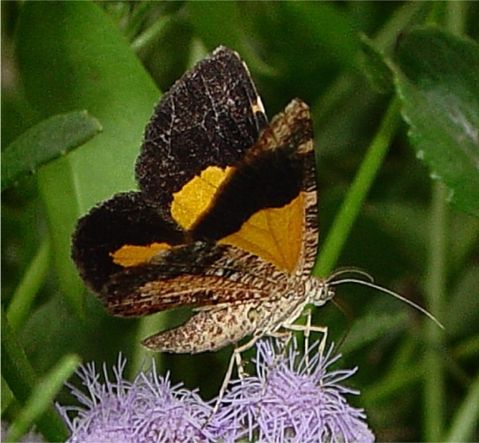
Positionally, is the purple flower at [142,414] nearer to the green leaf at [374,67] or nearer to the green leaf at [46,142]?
the green leaf at [46,142]

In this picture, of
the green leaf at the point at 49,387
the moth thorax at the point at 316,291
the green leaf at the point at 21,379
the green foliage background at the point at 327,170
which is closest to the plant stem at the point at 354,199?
the green foliage background at the point at 327,170

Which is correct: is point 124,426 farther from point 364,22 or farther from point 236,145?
point 364,22

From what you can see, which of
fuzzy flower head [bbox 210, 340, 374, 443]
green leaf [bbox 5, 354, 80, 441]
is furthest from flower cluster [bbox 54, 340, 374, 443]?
green leaf [bbox 5, 354, 80, 441]

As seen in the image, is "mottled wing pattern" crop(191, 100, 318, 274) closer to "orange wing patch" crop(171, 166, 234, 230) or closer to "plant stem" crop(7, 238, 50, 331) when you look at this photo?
"orange wing patch" crop(171, 166, 234, 230)

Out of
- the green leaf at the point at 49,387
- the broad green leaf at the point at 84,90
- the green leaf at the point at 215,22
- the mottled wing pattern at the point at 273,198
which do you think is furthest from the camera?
the green leaf at the point at 215,22

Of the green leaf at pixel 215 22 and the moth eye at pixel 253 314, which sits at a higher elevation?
the green leaf at pixel 215 22

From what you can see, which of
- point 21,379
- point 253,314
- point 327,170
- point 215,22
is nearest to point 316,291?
point 253,314

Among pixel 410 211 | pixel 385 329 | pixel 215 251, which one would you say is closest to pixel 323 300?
pixel 215 251
